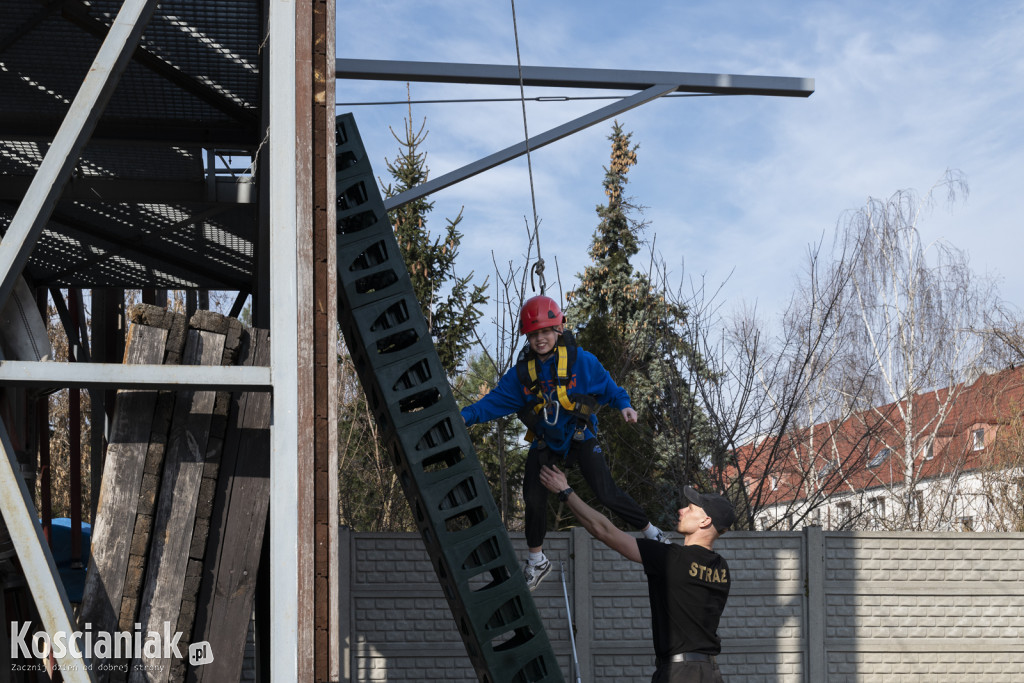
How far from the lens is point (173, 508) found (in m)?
4.86

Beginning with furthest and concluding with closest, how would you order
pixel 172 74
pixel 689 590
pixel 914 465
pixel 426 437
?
pixel 914 465 < pixel 172 74 < pixel 426 437 < pixel 689 590

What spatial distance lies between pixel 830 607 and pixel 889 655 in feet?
2.73

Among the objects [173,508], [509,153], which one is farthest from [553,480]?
[509,153]

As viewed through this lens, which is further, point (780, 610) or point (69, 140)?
point (780, 610)

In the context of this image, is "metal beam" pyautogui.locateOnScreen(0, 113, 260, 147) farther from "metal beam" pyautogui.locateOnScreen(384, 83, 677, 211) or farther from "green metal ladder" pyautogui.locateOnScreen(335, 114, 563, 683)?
"green metal ladder" pyautogui.locateOnScreen(335, 114, 563, 683)

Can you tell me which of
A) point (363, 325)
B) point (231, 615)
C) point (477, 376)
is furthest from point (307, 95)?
point (477, 376)

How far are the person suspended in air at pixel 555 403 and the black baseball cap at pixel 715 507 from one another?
1263mm

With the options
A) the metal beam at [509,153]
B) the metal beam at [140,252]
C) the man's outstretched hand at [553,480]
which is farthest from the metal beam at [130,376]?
the metal beam at [140,252]

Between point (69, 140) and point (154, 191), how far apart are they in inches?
152

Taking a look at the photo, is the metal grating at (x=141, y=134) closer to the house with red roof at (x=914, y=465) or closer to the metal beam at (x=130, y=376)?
the metal beam at (x=130, y=376)

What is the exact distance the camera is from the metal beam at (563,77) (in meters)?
7.60

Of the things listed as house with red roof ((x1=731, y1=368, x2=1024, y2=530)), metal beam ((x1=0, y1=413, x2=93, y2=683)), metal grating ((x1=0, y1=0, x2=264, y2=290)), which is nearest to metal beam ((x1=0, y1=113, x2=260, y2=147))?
metal grating ((x1=0, y1=0, x2=264, y2=290))

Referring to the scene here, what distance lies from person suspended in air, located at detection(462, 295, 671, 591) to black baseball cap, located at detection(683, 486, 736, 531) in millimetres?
1263

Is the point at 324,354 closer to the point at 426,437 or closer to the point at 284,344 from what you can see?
the point at 284,344
